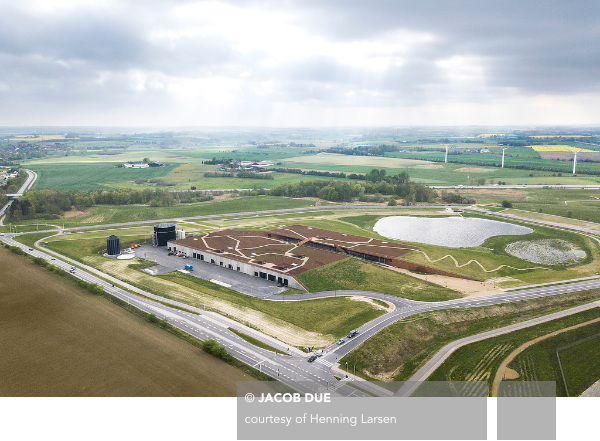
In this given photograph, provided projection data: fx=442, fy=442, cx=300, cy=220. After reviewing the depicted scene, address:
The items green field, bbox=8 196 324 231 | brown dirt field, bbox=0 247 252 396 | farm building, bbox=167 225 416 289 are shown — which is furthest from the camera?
green field, bbox=8 196 324 231

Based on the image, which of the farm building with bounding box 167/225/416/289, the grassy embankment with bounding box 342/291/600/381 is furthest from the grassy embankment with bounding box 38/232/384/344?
the farm building with bounding box 167/225/416/289

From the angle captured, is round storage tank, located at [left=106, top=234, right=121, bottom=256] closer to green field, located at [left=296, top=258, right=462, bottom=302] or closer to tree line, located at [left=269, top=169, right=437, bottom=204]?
green field, located at [left=296, top=258, right=462, bottom=302]

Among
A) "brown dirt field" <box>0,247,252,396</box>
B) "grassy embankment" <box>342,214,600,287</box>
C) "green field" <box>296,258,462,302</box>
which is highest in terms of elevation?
"grassy embankment" <box>342,214,600,287</box>

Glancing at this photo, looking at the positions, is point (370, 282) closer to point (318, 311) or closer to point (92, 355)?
point (318, 311)

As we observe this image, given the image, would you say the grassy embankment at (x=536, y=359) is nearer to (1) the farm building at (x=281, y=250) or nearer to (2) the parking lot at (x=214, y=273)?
(1) the farm building at (x=281, y=250)

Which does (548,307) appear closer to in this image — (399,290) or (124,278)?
(399,290)

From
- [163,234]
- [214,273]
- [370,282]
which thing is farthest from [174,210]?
[370,282]

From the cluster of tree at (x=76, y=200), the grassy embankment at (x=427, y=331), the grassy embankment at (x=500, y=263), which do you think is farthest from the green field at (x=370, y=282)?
the cluster of tree at (x=76, y=200)
